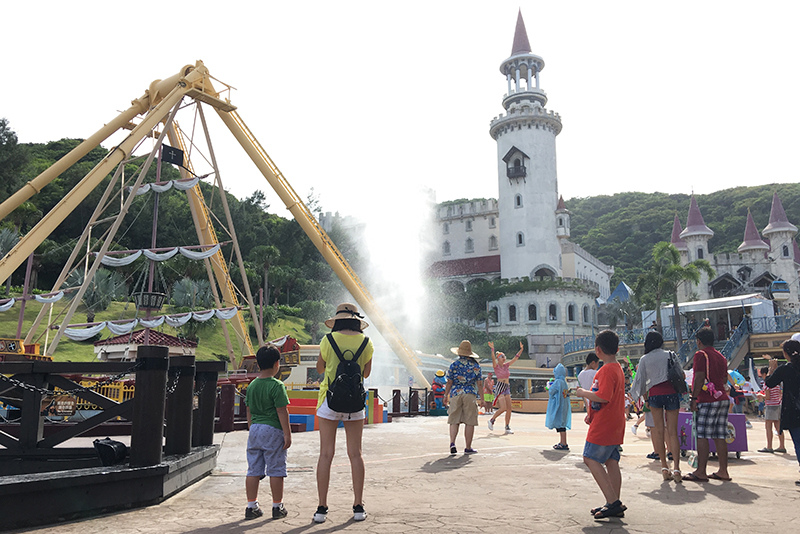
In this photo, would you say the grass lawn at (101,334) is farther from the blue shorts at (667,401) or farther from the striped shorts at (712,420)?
the striped shorts at (712,420)

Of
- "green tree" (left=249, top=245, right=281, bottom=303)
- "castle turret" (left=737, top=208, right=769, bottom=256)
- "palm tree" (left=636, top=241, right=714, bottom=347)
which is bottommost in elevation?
"palm tree" (left=636, top=241, right=714, bottom=347)

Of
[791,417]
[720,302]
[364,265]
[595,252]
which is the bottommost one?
[791,417]

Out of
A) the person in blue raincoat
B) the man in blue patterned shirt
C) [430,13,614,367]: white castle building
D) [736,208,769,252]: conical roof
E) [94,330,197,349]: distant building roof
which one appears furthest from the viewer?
[736,208,769,252]: conical roof

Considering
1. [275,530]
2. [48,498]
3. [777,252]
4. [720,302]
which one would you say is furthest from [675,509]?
[777,252]

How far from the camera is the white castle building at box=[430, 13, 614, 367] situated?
58.7m

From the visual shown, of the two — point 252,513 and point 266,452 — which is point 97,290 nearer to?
point 266,452

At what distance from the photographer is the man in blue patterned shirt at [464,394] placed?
829 cm

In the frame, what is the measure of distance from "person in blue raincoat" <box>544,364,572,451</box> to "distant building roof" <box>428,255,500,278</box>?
190 ft

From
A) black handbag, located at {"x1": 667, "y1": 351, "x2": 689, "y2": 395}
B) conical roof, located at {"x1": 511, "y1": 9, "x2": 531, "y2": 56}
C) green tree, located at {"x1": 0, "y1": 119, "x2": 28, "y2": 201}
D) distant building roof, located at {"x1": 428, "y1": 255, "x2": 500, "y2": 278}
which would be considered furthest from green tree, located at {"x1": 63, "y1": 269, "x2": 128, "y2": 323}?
conical roof, located at {"x1": 511, "y1": 9, "x2": 531, "y2": 56}

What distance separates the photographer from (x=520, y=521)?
435 cm

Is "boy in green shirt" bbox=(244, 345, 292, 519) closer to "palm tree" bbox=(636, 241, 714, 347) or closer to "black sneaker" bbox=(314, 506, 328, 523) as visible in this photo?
"black sneaker" bbox=(314, 506, 328, 523)

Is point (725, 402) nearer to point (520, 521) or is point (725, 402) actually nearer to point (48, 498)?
point (520, 521)

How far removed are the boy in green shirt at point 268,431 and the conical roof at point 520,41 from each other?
63.6 meters

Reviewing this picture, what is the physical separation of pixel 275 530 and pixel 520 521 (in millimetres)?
1735
